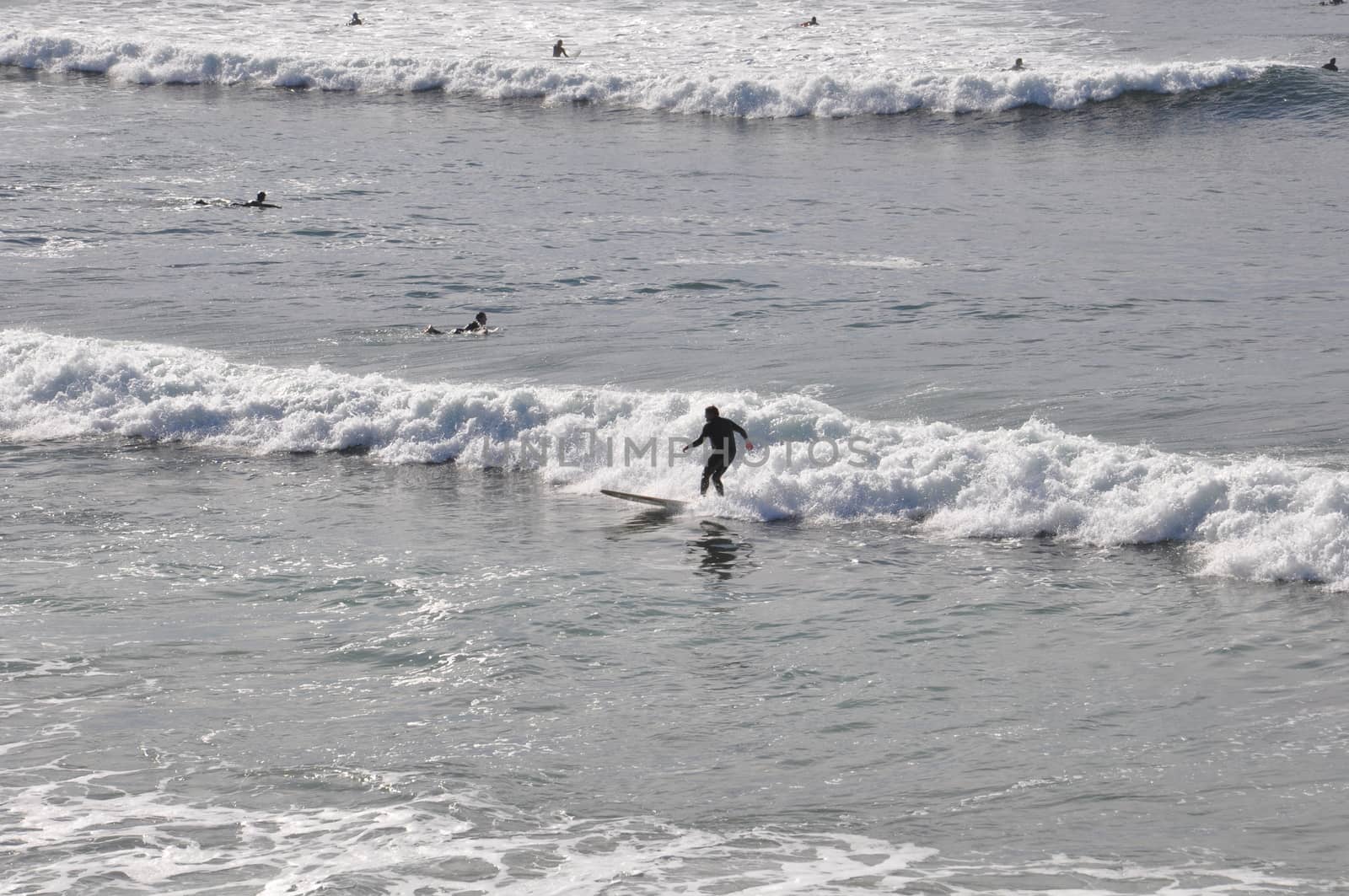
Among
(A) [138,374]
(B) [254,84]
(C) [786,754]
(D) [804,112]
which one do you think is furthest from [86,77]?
(C) [786,754]

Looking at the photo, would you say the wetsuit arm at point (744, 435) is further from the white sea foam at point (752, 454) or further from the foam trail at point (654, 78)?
the foam trail at point (654, 78)

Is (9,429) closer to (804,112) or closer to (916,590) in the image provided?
(916,590)

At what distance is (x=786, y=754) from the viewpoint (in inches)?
442

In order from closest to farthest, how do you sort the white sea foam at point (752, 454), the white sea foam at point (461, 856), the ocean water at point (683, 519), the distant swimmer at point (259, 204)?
the white sea foam at point (461, 856) → the ocean water at point (683, 519) → the white sea foam at point (752, 454) → the distant swimmer at point (259, 204)

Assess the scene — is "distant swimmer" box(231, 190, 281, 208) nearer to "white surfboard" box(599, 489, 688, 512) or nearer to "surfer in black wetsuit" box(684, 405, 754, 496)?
"white surfboard" box(599, 489, 688, 512)

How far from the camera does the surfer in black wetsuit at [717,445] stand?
59.9ft

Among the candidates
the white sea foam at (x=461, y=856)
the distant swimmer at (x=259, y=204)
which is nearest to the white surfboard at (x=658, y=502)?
the white sea foam at (x=461, y=856)

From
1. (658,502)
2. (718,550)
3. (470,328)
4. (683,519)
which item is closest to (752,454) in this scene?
(658,502)

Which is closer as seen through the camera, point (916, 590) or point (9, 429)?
point (916, 590)

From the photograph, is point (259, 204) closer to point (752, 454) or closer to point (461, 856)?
point (752, 454)

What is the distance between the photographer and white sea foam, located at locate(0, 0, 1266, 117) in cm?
4669

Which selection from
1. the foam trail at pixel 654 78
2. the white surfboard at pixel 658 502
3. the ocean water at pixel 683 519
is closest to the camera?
the ocean water at pixel 683 519

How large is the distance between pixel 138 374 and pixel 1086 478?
535 inches

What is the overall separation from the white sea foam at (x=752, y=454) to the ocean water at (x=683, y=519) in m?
0.07
